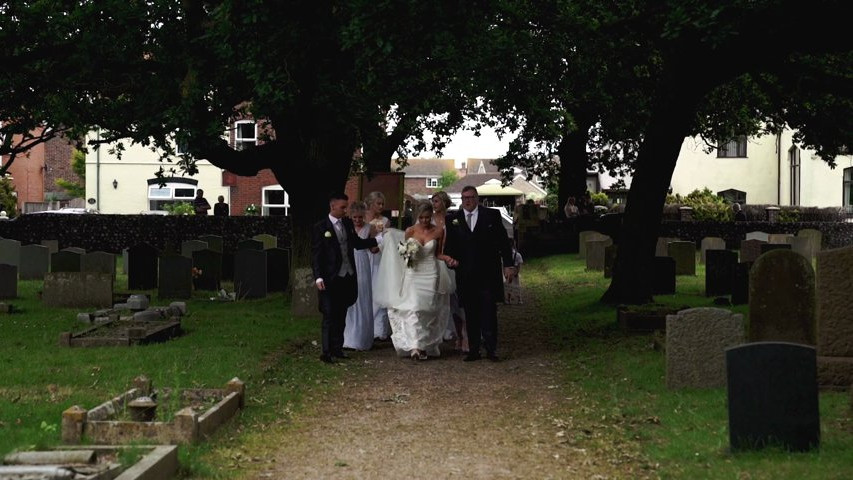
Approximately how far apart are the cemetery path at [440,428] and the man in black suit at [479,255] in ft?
2.14

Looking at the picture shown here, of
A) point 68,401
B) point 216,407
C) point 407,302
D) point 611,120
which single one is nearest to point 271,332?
point 407,302

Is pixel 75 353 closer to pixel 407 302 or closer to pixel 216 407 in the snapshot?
pixel 407 302

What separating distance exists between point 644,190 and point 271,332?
6814 mm

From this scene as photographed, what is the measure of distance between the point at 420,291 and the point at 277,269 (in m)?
10.7

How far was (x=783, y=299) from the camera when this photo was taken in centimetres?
1195

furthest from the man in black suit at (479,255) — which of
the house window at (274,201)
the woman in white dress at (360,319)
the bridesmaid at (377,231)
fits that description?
the house window at (274,201)

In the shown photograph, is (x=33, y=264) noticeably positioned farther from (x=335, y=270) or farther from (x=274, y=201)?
(x=274, y=201)

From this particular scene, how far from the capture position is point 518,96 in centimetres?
2084

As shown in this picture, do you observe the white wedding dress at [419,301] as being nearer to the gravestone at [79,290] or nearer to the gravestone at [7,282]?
the gravestone at [79,290]

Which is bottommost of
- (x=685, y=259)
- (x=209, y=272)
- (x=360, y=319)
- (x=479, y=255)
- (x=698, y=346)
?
(x=360, y=319)

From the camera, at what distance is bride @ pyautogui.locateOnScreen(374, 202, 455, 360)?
15031mm

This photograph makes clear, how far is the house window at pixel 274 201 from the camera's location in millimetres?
59031

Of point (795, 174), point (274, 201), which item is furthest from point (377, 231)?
point (795, 174)

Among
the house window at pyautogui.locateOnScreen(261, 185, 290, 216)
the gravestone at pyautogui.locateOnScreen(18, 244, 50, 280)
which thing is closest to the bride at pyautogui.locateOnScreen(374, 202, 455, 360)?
the gravestone at pyautogui.locateOnScreen(18, 244, 50, 280)
